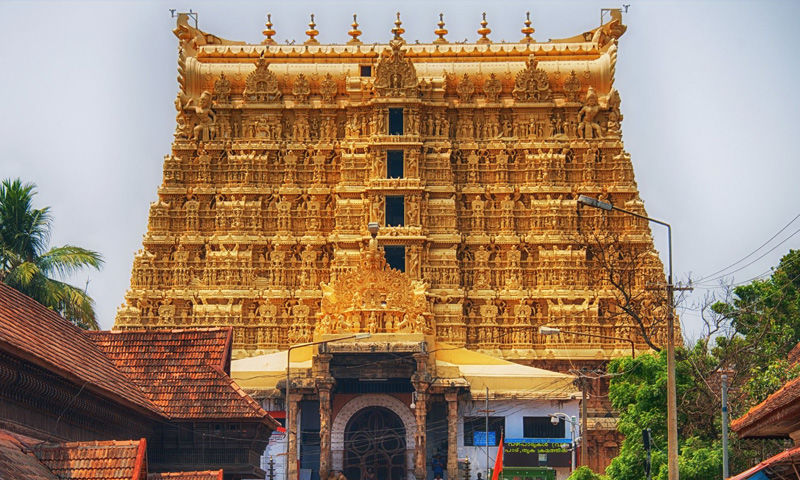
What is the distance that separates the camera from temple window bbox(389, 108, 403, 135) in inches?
2928

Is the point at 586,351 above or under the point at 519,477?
above

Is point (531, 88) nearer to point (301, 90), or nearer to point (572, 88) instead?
point (572, 88)

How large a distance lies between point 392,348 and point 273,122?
19.1 meters

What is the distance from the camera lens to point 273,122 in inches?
2980

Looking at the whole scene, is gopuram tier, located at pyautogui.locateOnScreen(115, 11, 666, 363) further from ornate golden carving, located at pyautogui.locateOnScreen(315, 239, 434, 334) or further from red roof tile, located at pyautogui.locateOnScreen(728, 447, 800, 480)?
red roof tile, located at pyautogui.locateOnScreen(728, 447, 800, 480)

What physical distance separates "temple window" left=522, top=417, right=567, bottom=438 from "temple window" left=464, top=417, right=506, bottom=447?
0.94 m

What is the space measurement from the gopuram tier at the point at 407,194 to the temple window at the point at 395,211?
8 cm

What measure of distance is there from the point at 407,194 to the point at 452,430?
1455 cm

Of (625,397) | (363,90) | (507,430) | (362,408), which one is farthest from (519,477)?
(363,90)

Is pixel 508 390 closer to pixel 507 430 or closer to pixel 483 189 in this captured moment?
pixel 507 430

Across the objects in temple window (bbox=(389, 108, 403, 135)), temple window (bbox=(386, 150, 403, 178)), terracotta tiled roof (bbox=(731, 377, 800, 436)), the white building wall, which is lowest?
terracotta tiled roof (bbox=(731, 377, 800, 436))

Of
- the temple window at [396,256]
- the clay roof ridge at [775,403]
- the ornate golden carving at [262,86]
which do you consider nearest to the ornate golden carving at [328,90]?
the ornate golden carving at [262,86]

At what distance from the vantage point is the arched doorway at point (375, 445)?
205ft

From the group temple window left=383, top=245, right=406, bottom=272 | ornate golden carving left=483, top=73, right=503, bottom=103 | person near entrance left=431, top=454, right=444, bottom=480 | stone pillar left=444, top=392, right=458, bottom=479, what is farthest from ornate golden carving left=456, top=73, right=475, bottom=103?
person near entrance left=431, top=454, right=444, bottom=480
